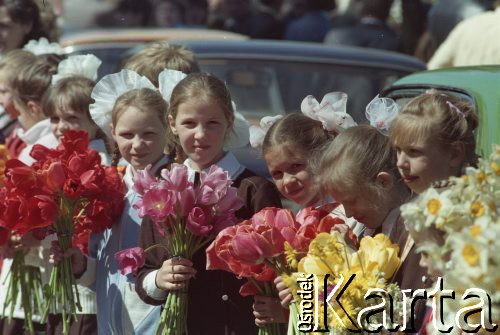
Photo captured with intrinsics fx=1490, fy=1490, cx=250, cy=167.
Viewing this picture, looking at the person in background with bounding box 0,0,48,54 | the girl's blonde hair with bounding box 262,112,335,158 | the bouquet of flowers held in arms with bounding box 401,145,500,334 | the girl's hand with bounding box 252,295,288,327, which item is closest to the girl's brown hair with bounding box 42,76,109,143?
the girl's blonde hair with bounding box 262,112,335,158

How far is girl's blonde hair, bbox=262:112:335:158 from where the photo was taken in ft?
18.6

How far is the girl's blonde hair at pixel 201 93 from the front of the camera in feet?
19.5

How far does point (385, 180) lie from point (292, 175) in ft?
2.11

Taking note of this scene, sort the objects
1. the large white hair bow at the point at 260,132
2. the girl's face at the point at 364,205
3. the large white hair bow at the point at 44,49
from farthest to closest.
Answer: the large white hair bow at the point at 44,49, the large white hair bow at the point at 260,132, the girl's face at the point at 364,205

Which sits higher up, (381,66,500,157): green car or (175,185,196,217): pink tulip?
(381,66,500,157): green car

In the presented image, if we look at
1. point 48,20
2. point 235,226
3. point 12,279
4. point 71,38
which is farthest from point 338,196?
point 71,38

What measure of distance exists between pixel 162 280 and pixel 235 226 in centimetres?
51

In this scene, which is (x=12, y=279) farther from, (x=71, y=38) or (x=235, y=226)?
(x=71, y=38)

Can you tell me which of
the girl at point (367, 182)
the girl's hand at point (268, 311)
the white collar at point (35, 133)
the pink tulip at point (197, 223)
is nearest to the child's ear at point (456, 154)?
the girl at point (367, 182)

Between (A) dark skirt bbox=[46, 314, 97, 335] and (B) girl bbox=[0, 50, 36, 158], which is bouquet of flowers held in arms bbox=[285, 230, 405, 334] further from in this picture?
(B) girl bbox=[0, 50, 36, 158]

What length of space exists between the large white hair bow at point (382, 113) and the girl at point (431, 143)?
2.03 feet

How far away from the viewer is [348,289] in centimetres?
452

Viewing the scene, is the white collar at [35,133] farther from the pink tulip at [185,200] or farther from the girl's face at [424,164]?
the girl's face at [424,164]

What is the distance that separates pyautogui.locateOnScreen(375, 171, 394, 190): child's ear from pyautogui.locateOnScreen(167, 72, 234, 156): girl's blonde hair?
1069mm
